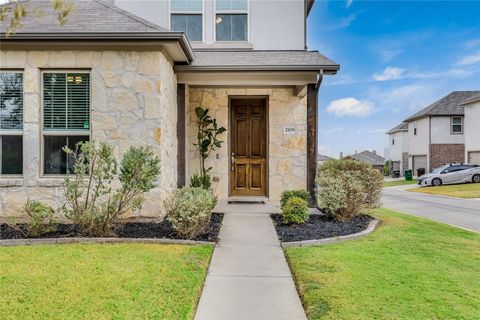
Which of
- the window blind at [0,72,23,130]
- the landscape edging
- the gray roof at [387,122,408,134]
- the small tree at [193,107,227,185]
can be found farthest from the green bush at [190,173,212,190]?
the gray roof at [387,122,408,134]

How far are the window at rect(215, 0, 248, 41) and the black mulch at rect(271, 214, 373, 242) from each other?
17.8 feet

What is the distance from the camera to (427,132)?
104 ft

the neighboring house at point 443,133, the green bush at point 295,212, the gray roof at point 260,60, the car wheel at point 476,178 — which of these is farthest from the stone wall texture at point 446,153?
the green bush at point 295,212

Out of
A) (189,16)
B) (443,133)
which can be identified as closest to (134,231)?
(189,16)

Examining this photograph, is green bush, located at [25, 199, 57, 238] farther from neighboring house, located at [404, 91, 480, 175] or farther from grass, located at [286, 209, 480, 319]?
neighboring house, located at [404, 91, 480, 175]

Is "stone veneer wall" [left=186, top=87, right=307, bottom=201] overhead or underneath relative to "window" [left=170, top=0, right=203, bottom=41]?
underneath

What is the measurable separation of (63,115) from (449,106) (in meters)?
33.7

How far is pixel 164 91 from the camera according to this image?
720 centimetres

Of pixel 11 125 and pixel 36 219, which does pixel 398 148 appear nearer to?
pixel 11 125

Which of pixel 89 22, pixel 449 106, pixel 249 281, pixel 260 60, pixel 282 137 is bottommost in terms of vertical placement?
pixel 249 281

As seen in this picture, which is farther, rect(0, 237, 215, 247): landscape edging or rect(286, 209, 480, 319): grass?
rect(0, 237, 215, 247): landscape edging

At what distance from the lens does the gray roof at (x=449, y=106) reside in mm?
30938

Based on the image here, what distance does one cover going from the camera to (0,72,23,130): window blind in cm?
694

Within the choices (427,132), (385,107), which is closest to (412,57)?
(385,107)
